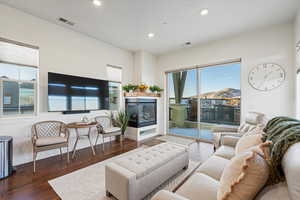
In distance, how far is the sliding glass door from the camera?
3.81m

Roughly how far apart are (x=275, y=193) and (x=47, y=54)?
411cm

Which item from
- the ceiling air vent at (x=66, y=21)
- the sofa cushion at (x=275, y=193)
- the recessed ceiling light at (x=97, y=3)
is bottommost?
the sofa cushion at (x=275, y=193)

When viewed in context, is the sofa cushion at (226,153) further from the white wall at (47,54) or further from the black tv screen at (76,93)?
the white wall at (47,54)

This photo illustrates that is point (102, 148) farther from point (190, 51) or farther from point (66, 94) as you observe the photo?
point (190, 51)

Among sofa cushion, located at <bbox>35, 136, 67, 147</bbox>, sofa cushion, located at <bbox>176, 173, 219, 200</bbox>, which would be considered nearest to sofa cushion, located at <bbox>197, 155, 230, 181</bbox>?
sofa cushion, located at <bbox>176, 173, 219, 200</bbox>

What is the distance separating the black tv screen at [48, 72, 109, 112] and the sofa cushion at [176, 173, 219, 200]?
121 inches

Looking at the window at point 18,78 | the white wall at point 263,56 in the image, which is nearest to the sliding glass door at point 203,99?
the white wall at point 263,56

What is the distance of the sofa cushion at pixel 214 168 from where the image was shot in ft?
4.77

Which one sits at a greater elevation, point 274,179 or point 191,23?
point 191,23

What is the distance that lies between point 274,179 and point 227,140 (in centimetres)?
169

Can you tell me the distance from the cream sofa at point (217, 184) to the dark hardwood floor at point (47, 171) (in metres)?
1.32

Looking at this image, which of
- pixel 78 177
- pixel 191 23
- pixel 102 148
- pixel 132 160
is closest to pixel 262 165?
pixel 132 160

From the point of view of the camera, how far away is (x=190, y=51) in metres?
4.35

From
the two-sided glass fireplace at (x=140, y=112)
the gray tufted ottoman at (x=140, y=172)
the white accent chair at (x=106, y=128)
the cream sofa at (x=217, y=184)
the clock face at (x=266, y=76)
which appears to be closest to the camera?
the cream sofa at (x=217, y=184)
